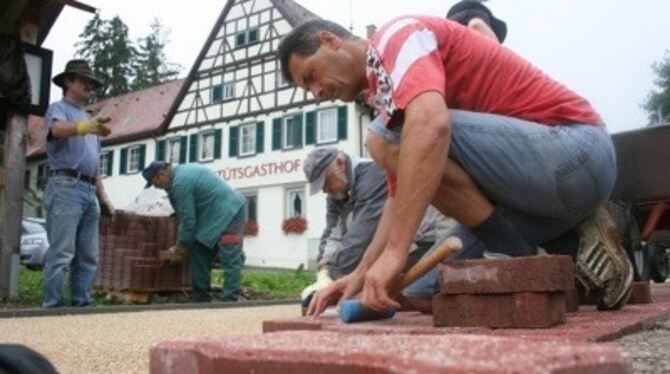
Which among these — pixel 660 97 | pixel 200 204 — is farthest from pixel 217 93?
pixel 660 97

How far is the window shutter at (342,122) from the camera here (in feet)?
72.3

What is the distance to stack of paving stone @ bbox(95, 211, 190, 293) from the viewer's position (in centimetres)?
729

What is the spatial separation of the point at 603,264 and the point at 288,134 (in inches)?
861

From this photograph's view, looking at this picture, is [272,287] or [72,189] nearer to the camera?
[72,189]

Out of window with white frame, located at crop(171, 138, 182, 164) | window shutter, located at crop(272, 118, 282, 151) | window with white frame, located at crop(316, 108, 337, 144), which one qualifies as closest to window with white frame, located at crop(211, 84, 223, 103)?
window with white frame, located at crop(171, 138, 182, 164)

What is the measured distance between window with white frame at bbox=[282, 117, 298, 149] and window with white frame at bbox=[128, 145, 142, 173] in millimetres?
8156

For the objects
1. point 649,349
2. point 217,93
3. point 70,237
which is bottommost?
point 649,349

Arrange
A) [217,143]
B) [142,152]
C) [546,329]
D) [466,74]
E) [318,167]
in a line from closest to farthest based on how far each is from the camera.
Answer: [546,329]
[466,74]
[318,167]
[217,143]
[142,152]

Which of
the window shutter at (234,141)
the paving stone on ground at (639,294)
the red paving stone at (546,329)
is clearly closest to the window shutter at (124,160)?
the window shutter at (234,141)

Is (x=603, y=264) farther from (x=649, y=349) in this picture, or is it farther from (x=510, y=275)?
(x=649, y=349)

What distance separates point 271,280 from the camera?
9.55 meters

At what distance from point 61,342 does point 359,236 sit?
61.9 inches

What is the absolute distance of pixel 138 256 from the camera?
7504 mm

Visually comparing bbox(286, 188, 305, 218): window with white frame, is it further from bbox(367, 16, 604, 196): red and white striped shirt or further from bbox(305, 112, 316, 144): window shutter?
bbox(367, 16, 604, 196): red and white striped shirt
